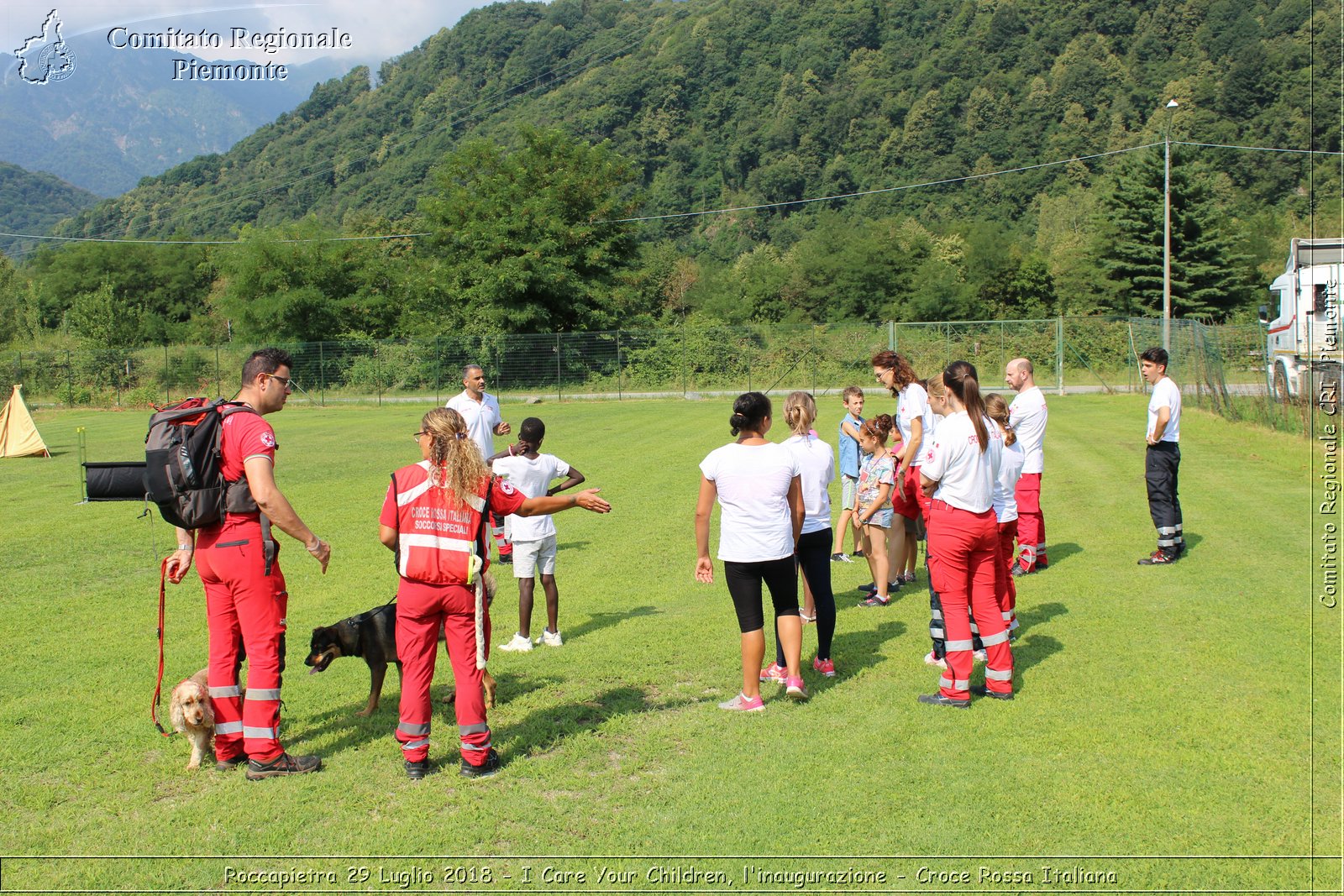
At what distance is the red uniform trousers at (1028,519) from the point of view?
9.06m

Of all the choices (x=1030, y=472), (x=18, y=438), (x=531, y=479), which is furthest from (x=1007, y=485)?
(x=18, y=438)

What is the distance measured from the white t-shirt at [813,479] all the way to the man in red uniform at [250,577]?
10.2 ft

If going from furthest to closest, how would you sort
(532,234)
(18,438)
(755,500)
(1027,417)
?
(532,234)
(18,438)
(1027,417)
(755,500)

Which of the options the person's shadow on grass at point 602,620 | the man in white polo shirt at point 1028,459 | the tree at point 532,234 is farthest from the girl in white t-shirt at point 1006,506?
the tree at point 532,234

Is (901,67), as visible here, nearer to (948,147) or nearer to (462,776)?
(948,147)

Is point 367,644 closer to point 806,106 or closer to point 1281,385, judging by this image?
point 1281,385

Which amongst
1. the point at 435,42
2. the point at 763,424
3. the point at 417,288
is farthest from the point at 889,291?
the point at 435,42

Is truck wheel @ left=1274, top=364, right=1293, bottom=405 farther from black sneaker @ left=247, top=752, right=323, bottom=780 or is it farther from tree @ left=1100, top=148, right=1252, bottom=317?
tree @ left=1100, top=148, right=1252, bottom=317

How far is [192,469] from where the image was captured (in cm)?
466

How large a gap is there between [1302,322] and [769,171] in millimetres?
83504

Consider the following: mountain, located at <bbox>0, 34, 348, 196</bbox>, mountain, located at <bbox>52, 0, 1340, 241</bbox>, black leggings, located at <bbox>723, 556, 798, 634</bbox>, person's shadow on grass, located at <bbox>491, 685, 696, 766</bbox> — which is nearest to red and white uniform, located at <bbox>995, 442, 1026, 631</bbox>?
black leggings, located at <bbox>723, 556, 798, 634</bbox>

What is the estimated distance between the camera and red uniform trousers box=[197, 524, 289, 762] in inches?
188

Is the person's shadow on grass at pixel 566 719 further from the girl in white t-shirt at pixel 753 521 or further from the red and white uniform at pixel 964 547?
the red and white uniform at pixel 964 547

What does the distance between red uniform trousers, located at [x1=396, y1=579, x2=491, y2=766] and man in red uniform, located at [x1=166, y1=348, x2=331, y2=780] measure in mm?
525
